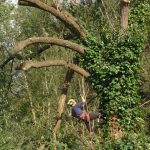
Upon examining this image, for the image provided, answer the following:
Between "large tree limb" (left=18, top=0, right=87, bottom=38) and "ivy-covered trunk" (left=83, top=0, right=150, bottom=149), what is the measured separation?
491 millimetres

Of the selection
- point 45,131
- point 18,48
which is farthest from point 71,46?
point 45,131

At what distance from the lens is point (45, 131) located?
652 inches

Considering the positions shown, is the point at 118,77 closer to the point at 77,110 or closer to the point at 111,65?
the point at 111,65

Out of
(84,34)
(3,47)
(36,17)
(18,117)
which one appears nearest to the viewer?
(84,34)

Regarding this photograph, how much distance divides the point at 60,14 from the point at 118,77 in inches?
108

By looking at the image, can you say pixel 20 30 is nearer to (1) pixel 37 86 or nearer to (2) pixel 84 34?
(1) pixel 37 86

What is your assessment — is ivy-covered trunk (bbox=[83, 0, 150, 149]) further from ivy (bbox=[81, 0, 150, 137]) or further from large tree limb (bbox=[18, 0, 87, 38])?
large tree limb (bbox=[18, 0, 87, 38])

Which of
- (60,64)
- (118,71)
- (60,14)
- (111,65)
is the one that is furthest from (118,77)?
(60,14)

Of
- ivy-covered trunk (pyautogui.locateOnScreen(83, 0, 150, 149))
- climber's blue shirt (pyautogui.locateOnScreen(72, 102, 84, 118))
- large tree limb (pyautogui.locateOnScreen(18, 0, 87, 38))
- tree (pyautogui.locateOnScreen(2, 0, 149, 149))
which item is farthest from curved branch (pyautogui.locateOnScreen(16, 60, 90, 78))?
climber's blue shirt (pyautogui.locateOnScreen(72, 102, 84, 118))

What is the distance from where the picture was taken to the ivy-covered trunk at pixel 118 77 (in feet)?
52.4

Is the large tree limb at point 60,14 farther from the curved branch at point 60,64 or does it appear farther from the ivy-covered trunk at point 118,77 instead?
the curved branch at point 60,64

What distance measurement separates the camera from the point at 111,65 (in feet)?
52.9

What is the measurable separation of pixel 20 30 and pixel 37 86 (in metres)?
6.40

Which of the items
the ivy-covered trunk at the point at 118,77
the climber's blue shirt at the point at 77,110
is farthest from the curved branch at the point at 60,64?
the climber's blue shirt at the point at 77,110
